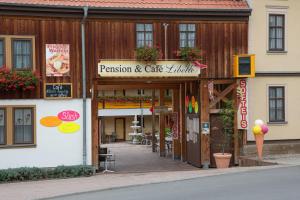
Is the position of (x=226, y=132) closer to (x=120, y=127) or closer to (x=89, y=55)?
(x=89, y=55)

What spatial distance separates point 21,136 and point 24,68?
2583mm

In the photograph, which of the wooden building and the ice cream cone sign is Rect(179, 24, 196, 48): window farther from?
the ice cream cone sign

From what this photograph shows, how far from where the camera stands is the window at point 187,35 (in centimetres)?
2273

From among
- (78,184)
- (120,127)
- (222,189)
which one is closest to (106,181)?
(78,184)

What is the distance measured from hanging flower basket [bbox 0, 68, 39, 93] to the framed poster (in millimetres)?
803

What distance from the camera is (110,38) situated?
22047mm

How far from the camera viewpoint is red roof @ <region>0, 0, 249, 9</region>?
70.3 ft

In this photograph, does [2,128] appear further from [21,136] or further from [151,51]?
[151,51]

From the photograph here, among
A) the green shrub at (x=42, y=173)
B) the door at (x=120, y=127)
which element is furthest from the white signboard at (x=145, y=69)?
the door at (x=120, y=127)

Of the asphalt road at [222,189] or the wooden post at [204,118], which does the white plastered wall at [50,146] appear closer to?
the wooden post at [204,118]

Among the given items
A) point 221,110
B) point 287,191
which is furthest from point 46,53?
point 287,191

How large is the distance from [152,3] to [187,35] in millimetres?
1917

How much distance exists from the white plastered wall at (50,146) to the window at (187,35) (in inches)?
179

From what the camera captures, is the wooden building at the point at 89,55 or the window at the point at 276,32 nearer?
the wooden building at the point at 89,55
